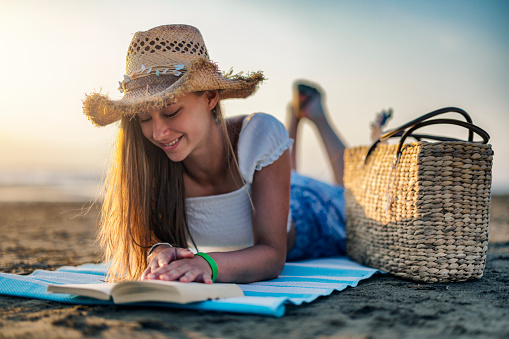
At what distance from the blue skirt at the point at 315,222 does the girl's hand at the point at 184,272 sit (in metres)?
1.32

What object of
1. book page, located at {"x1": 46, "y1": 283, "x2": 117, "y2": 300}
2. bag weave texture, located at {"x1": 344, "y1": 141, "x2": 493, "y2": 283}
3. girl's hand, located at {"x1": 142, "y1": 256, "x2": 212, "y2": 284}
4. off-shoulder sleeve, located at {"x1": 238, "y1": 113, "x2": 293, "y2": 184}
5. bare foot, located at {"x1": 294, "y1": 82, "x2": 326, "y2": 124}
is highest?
bare foot, located at {"x1": 294, "y1": 82, "x2": 326, "y2": 124}

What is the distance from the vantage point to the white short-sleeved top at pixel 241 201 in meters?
2.24

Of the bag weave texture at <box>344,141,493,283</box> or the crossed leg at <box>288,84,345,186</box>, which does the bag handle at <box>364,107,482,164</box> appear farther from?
the crossed leg at <box>288,84,345,186</box>

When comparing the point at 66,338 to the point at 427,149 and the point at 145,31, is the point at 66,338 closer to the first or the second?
the point at 145,31

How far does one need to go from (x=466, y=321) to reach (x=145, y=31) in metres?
1.80

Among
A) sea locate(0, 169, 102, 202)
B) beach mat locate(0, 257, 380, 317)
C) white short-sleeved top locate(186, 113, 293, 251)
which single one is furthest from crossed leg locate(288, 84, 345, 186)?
sea locate(0, 169, 102, 202)

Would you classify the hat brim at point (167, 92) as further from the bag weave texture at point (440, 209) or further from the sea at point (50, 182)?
the sea at point (50, 182)

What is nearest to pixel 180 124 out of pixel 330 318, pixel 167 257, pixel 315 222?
pixel 167 257

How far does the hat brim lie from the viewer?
1843 millimetres

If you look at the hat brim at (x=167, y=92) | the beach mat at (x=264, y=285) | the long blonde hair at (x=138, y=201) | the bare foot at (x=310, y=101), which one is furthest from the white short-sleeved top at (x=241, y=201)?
the bare foot at (x=310, y=101)

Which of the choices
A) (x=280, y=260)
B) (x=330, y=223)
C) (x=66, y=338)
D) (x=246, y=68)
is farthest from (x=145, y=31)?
(x=330, y=223)

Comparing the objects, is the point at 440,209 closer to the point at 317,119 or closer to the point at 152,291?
the point at 152,291

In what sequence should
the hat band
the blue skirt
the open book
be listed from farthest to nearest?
1. the blue skirt
2. the hat band
3. the open book

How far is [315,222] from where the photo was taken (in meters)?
3.10
